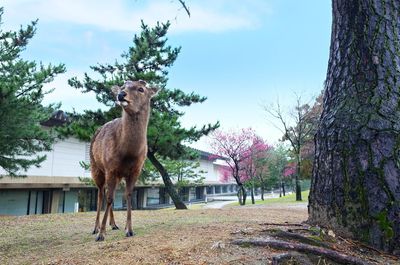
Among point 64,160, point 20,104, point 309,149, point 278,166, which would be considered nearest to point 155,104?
point 20,104

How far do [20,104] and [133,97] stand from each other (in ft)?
16.9

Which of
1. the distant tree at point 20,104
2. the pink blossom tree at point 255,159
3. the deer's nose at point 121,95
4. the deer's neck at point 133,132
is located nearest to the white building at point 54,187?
the distant tree at point 20,104

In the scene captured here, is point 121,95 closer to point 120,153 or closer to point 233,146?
point 120,153

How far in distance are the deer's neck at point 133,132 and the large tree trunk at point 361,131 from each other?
81.0 inches

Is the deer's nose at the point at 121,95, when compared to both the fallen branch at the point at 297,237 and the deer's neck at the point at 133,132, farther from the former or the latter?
the fallen branch at the point at 297,237

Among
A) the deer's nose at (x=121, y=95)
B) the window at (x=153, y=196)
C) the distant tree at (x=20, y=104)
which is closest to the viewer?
the deer's nose at (x=121, y=95)

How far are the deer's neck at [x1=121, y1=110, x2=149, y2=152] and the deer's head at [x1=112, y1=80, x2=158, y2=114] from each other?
0.09 meters

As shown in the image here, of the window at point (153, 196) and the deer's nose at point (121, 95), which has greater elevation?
the deer's nose at point (121, 95)

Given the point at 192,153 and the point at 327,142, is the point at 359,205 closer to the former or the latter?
the point at 327,142

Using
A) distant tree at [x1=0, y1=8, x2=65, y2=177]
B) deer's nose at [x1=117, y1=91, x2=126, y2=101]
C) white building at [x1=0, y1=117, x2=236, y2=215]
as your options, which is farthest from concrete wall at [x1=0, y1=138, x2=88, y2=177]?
deer's nose at [x1=117, y1=91, x2=126, y2=101]

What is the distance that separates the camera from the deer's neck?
3.82 metres

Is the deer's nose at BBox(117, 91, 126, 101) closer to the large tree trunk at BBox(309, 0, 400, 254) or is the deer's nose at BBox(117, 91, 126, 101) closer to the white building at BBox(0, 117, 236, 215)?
the large tree trunk at BBox(309, 0, 400, 254)

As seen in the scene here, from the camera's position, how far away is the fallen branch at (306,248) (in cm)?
218

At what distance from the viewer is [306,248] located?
2318 mm
